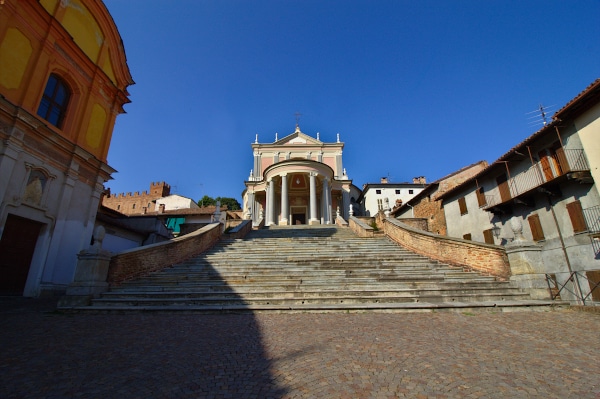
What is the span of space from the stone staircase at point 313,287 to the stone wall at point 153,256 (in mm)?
337

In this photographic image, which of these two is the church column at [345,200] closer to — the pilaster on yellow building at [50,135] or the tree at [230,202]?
the pilaster on yellow building at [50,135]

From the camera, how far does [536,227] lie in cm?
1295

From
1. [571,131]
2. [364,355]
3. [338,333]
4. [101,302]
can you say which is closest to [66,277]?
[101,302]

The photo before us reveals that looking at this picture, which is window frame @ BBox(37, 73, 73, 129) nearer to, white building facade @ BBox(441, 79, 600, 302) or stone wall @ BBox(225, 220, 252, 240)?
stone wall @ BBox(225, 220, 252, 240)

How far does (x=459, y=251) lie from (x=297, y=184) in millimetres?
18908

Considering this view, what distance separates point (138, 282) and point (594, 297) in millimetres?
15947

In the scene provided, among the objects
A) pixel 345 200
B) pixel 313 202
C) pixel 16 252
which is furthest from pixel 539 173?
pixel 16 252

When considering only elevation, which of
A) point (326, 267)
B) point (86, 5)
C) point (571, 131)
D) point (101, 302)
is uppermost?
point (86, 5)

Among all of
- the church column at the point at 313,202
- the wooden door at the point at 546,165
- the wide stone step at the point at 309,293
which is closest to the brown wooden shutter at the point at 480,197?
the wooden door at the point at 546,165

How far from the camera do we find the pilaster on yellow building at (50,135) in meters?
9.00

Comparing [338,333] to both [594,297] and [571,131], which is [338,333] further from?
[571,131]

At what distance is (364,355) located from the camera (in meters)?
3.46

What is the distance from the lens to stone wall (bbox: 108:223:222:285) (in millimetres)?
7804

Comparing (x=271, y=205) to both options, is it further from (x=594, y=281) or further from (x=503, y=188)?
(x=594, y=281)
